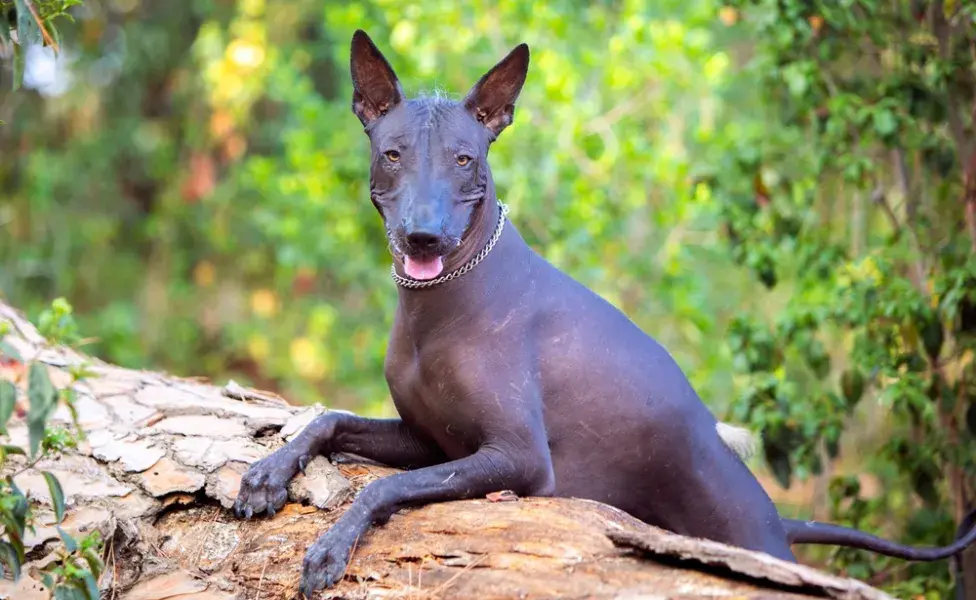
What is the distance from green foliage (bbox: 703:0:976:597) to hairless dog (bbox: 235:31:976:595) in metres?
1.19

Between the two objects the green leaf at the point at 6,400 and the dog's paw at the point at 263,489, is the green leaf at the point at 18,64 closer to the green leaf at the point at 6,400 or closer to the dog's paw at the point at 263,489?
the green leaf at the point at 6,400

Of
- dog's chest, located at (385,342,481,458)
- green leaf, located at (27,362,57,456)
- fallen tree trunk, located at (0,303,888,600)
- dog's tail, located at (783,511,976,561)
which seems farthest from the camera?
dog's tail, located at (783,511,976,561)

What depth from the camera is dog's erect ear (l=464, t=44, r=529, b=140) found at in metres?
4.05

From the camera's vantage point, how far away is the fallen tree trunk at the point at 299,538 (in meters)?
3.28

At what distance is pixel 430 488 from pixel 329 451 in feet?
2.16

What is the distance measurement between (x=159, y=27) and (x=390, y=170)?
9.41 metres

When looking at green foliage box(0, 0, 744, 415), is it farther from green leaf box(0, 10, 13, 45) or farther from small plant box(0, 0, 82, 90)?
green leaf box(0, 10, 13, 45)

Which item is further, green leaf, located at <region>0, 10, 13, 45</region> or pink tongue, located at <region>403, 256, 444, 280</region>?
pink tongue, located at <region>403, 256, 444, 280</region>

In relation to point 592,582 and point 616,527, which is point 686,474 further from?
point 592,582

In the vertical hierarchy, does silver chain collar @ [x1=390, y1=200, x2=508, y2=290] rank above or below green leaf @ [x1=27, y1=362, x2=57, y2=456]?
above

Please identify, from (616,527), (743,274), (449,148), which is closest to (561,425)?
(616,527)

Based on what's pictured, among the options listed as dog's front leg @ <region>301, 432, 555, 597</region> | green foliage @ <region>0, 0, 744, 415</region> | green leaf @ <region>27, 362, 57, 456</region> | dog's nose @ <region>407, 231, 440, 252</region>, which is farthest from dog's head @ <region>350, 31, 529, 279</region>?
green foliage @ <region>0, 0, 744, 415</region>

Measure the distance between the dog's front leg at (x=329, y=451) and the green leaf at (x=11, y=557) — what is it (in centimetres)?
93

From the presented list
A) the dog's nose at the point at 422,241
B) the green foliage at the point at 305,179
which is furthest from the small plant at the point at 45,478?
the green foliage at the point at 305,179
